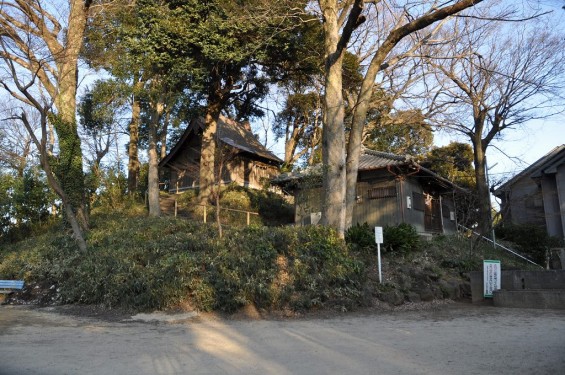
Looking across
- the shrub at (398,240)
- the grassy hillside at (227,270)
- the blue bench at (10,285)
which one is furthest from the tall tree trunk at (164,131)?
the shrub at (398,240)

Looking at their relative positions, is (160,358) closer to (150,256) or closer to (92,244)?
(150,256)

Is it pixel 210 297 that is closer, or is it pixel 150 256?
pixel 210 297

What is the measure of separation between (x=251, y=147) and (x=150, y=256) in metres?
22.1

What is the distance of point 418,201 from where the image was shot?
22.0 meters

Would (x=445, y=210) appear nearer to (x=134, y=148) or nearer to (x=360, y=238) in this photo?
(x=360, y=238)

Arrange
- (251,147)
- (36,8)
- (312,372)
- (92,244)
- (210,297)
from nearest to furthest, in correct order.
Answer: (312,372) < (210,297) < (92,244) < (36,8) < (251,147)

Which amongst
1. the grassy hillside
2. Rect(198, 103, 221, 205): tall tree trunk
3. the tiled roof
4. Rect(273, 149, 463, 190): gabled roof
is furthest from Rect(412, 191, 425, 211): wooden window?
Rect(198, 103, 221, 205): tall tree trunk

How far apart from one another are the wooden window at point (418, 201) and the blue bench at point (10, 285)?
16026mm

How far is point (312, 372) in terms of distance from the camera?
5742mm

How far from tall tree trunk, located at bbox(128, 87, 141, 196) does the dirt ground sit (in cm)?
2138

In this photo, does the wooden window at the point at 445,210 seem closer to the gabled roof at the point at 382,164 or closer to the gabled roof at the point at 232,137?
the gabled roof at the point at 382,164

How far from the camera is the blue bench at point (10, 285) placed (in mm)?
12445

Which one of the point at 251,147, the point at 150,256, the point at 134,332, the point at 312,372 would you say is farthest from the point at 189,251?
the point at 251,147

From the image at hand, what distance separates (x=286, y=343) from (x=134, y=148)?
2637cm
